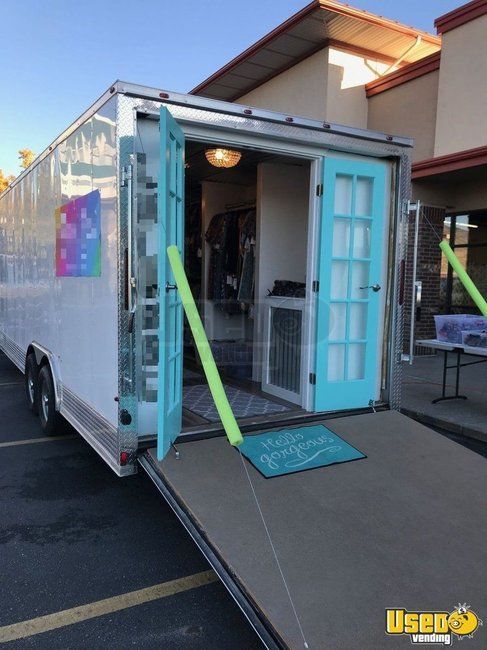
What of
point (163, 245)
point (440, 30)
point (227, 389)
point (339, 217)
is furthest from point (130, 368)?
point (440, 30)

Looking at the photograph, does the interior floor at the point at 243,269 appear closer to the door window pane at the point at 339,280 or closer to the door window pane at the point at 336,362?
the door window pane at the point at 336,362

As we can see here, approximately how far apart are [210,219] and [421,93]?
14.5ft

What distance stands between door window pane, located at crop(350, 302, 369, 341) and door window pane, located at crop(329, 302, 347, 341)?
65mm

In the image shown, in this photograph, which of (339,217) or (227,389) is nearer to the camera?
(339,217)

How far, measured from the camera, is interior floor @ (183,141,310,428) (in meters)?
5.05

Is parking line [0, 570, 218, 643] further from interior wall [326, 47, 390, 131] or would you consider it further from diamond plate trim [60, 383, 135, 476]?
interior wall [326, 47, 390, 131]

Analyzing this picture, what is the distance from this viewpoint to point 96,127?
3.24 meters

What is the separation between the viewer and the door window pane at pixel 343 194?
411 centimetres

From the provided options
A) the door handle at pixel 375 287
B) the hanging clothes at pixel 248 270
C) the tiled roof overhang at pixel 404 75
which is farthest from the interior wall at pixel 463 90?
the door handle at pixel 375 287

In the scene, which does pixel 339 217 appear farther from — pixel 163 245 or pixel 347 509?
pixel 347 509

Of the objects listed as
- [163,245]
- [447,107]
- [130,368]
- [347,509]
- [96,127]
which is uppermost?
[447,107]

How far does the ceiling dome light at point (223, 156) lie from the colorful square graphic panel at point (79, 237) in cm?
201

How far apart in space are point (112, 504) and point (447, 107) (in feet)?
25.8

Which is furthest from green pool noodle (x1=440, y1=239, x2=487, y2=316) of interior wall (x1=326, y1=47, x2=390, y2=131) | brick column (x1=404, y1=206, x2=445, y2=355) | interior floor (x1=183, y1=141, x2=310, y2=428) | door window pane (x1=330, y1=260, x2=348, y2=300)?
interior wall (x1=326, y1=47, x2=390, y2=131)
